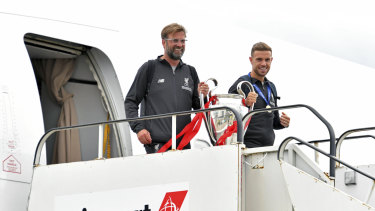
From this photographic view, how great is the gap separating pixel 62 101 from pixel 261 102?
9.08ft

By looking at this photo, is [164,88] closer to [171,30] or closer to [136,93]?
[136,93]

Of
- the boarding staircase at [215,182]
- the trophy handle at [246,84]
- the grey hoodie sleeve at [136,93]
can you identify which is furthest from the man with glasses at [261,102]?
the grey hoodie sleeve at [136,93]

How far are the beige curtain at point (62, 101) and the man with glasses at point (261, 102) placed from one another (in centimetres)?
240

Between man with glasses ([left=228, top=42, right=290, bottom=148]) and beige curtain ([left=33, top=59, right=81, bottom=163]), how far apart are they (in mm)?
2402

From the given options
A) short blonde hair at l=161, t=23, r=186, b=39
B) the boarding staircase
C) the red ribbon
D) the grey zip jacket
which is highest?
short blonde hair at l=161, t=23, r=186, b=39

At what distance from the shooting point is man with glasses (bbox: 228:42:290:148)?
8891mm

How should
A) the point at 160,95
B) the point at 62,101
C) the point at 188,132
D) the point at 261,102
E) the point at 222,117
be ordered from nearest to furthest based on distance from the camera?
the point at 222,117, the point at 188,132, the point at 160,95, the point at 261,102, the point at 62,101

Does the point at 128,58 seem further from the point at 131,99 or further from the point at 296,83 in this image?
the point at 296,83

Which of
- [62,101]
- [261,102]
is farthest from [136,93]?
[62,101]

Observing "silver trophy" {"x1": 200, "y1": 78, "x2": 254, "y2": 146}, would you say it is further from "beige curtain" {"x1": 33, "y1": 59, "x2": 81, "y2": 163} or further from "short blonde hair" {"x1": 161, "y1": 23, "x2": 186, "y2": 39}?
"beige curtain" {"x1": 33, "y1": 59, "x2": 81, "y2": 163}

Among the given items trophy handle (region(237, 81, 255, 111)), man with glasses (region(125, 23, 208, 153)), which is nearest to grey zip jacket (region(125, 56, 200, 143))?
man with glasses (region(125, 23, 208, 153))

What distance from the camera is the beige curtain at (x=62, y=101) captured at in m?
10.5

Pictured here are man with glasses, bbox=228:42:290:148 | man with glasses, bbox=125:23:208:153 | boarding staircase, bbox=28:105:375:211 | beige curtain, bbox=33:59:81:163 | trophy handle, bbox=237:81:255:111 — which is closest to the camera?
boarding staircase, bbox=28:105:375:211

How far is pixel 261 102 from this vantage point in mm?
9125
